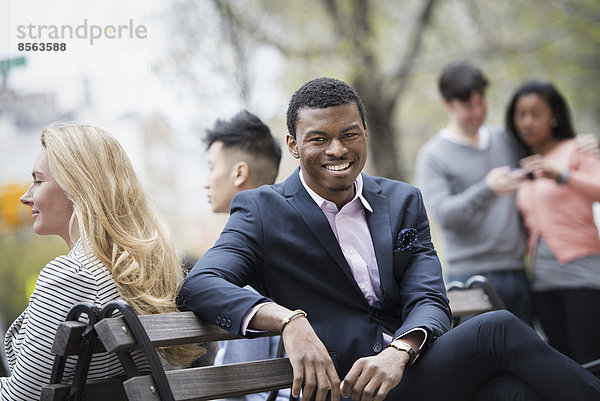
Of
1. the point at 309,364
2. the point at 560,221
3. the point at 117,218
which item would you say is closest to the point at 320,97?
the point at 117,218

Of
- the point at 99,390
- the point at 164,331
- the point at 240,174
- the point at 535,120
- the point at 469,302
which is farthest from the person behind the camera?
the point at 535,120

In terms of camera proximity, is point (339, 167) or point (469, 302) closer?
point (339, 167)

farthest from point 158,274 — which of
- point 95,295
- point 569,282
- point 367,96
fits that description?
point 367,96

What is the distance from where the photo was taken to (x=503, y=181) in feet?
15.0

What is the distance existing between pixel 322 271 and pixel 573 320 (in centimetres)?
258

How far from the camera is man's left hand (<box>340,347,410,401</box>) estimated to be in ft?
7.81

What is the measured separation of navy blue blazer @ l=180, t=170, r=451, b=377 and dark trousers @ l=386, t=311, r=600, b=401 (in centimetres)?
11

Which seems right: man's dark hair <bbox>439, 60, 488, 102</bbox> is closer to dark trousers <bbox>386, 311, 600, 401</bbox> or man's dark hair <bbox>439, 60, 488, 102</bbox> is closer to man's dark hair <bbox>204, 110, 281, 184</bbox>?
man's dark hair <bbox>204, 110, 281, 184</bbox>

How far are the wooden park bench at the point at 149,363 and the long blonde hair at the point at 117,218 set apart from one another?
0.21 meters

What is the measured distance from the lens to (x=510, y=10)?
10883 mm

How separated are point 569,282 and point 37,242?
9.80 meters

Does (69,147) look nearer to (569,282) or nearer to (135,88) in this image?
(569,282)

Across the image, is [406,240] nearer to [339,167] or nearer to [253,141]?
[339,167]

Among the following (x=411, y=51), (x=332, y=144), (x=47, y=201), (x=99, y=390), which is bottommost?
(x=99, y=390)
